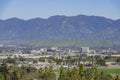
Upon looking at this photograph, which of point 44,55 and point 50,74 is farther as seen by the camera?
point 44,55

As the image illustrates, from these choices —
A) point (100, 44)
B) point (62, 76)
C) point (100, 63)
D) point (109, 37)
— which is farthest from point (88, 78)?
point (109, 37)

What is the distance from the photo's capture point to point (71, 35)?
200 m

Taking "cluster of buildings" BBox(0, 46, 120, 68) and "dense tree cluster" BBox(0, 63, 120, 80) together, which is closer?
"dense tree cluster" BBox(0, 63, 120, 80)

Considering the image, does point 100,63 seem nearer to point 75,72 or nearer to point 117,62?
point 117,62

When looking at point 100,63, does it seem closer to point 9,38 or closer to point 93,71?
point 93,71

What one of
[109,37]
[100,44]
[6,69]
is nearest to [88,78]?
[6,69]

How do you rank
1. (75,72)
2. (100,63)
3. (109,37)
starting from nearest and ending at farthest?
1. (75,72)
2. (100,63)
3. (109,37)

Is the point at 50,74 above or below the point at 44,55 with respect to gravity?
above

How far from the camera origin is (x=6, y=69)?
4253 cm

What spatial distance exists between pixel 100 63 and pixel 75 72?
3530 cm

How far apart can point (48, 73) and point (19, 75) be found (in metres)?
2.47

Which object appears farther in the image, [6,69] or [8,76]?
[6,69]

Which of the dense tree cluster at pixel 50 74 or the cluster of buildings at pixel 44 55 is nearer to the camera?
the dense tree cluster at pixel 50 74

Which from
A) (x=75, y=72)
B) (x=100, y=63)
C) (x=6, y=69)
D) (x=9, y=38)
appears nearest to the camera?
(x=75, y=72)
